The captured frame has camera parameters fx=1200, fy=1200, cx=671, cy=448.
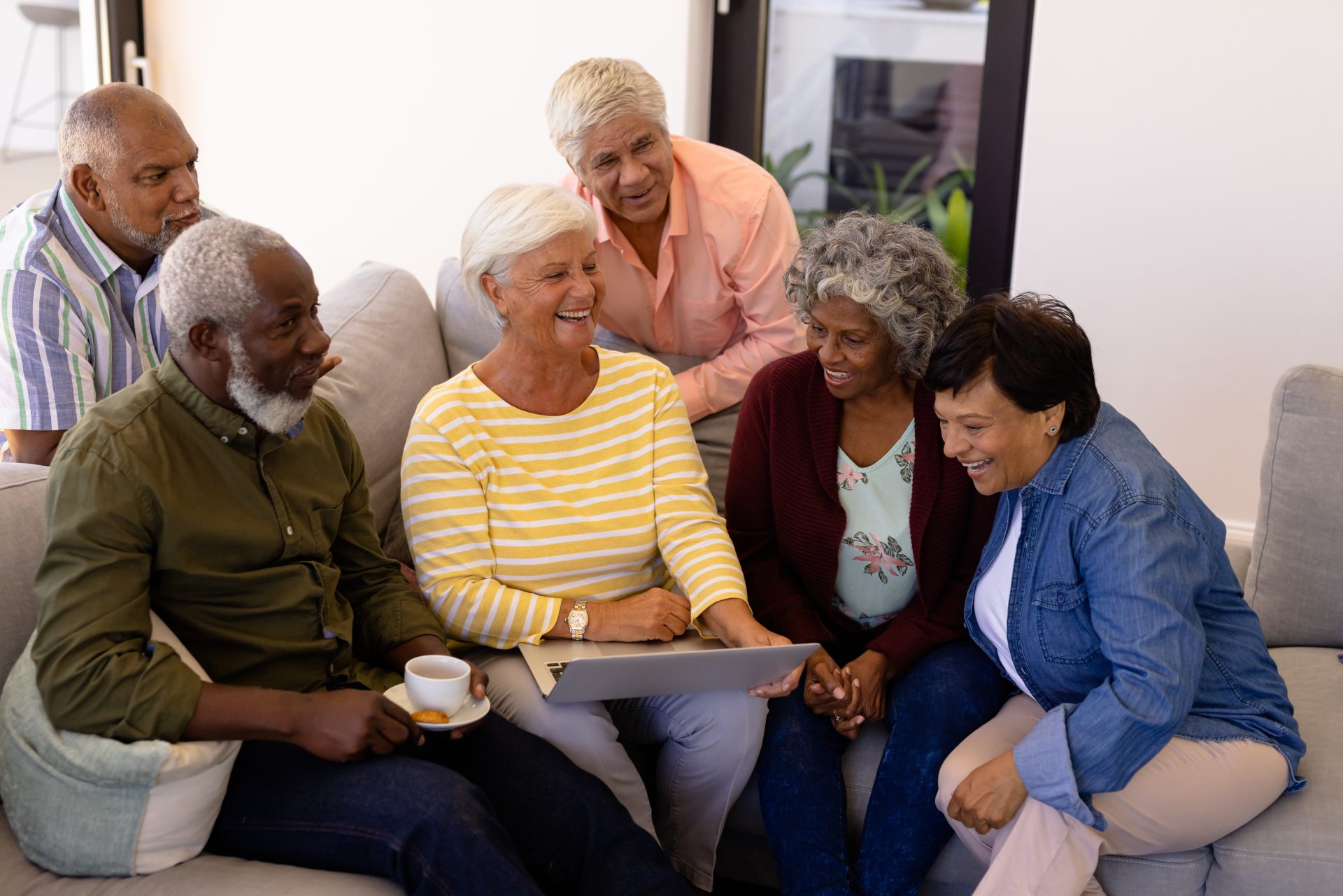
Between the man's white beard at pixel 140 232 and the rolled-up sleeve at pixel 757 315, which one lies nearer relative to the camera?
the man's white beard at pixel 140 232

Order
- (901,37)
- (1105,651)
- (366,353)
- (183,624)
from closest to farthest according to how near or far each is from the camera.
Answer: (183,624), (1105,651), (366,353), (901,37)

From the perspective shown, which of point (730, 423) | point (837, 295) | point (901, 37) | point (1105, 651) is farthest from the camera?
point (901, 37)

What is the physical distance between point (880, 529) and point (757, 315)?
26.1 inches

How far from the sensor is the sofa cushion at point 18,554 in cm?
159

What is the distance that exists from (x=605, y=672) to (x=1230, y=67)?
7.94 ft

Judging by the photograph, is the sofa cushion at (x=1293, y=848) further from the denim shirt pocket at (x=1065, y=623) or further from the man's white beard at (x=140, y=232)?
the man's white beard at (x=140, y=232)

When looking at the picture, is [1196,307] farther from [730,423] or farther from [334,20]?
[334,20]

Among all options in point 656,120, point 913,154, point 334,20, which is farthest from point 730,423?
point 334,20

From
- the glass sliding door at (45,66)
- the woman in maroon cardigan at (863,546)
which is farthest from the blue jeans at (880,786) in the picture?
the glass sliding door at (45,66)

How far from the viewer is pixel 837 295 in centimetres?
197

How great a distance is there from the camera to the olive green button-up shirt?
4.62 ft

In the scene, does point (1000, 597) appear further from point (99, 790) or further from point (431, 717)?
point (99, 790)

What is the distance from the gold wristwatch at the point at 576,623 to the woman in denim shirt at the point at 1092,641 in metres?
0.60

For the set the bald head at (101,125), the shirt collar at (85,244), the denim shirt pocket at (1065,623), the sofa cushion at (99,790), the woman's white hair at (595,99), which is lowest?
the sofa cushion at (99,790)
